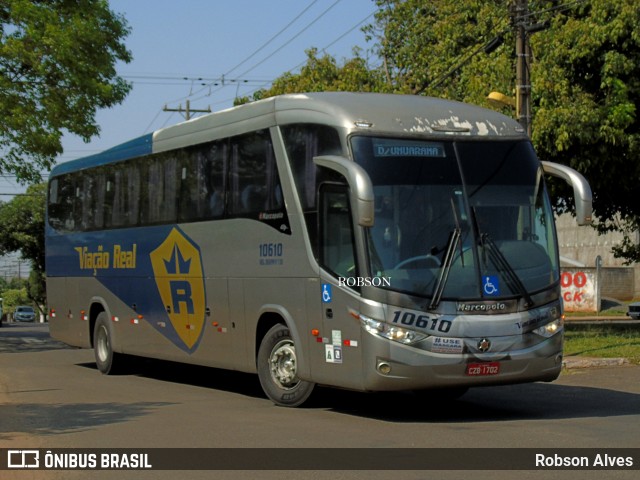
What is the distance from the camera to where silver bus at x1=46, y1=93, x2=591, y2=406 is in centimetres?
1177

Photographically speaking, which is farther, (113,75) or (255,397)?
(113,75)

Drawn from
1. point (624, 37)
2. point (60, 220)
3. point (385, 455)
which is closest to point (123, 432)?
point (385, 455)

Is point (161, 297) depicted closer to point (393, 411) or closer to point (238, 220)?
point (238, 220)

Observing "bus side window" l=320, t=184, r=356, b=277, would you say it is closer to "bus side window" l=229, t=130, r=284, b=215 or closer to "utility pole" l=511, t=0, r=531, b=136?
"bus side window" l=229, t=130, r=284, b=215

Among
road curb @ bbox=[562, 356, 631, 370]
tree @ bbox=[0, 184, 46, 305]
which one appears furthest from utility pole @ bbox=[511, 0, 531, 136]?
tree @ bbox=[0, 184, 46, 305]

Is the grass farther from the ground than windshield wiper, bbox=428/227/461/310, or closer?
closer

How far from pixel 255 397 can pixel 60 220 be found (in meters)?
8.55

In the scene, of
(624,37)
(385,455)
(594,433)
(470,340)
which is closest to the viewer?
(385,455)

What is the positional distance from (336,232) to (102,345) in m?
8.95

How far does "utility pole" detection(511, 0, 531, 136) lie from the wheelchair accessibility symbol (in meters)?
7.81

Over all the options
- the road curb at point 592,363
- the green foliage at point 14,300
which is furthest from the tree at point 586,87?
the green foliage at point 14,300

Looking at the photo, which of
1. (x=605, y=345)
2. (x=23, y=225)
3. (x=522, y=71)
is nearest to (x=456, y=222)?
(x=522, y=71)

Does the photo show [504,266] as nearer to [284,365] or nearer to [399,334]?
[399,334]

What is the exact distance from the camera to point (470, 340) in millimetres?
11812
